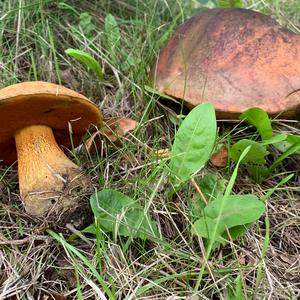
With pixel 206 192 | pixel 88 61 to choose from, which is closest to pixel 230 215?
pixel 206 192

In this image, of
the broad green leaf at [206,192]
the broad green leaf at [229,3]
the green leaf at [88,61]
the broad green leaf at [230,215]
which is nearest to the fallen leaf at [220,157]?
the broad green leaf at [206,192]

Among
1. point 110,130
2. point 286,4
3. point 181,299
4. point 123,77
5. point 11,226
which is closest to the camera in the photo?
point 181,299

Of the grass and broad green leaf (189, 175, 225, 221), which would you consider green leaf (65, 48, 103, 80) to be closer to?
the grass

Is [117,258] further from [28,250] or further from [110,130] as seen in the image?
[110,130]

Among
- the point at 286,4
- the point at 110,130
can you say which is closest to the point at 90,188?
the point at 110,130

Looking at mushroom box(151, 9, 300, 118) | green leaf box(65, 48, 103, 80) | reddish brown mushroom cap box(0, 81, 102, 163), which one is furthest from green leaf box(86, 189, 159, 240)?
green leaf box(65, 48, 103, 80)

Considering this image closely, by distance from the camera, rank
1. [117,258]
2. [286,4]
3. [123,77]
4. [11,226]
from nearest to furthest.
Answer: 1. [117,258]
2. [11,226]
3. [123,77]
4. [286,4]
